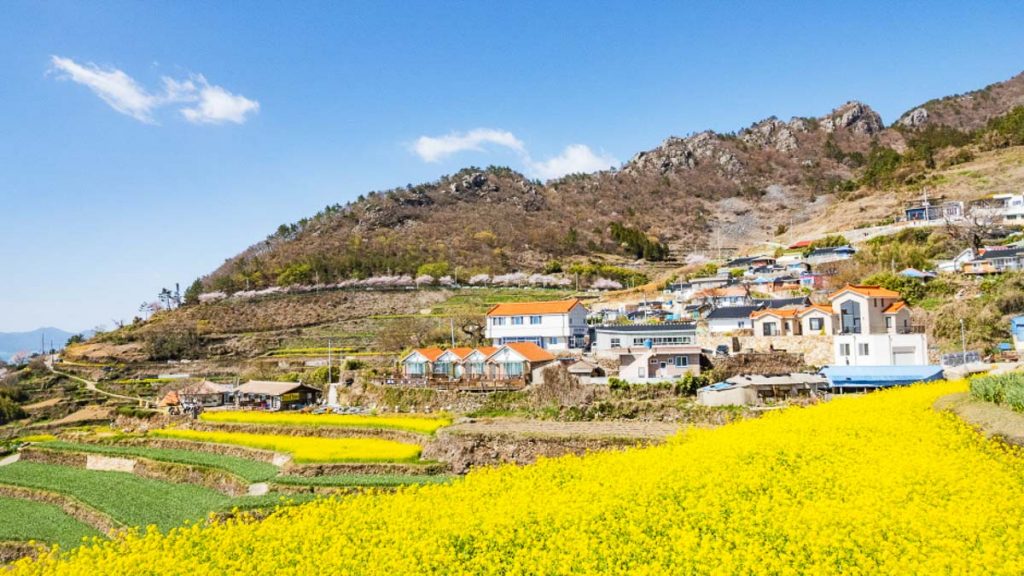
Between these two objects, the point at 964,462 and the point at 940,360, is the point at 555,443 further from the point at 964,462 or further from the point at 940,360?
the point at 940,360

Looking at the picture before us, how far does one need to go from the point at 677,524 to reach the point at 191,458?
24919 mm

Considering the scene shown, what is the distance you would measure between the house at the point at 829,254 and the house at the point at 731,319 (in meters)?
22.0

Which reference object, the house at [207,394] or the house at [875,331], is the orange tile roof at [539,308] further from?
the house at [207,394]

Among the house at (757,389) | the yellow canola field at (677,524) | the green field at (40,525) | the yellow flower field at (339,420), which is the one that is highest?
the yellow canola field at (677,524)

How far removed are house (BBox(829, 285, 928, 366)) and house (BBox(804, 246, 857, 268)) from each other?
22.8 meters

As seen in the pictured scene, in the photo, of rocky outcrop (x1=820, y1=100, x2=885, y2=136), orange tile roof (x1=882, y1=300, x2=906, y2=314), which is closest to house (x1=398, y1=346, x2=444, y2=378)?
orange tile roof (x1=882, y1=300, x2=906, y2=314)

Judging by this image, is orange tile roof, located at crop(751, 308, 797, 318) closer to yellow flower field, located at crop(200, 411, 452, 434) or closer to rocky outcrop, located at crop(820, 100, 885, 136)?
yellow flower field, located at crop(200, 411, 452, 434)

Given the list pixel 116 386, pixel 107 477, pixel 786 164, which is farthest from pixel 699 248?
pixel 107 477

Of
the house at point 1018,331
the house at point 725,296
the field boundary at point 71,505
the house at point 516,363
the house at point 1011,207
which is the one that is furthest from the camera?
the house at point 1011,207

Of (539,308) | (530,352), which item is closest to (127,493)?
(530,352)

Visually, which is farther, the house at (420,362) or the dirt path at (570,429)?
the house at (420,362)

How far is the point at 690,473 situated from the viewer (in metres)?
12.5

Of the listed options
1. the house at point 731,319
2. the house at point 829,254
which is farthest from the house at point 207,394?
the house at point 829,254

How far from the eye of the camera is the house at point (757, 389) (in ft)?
96.4
